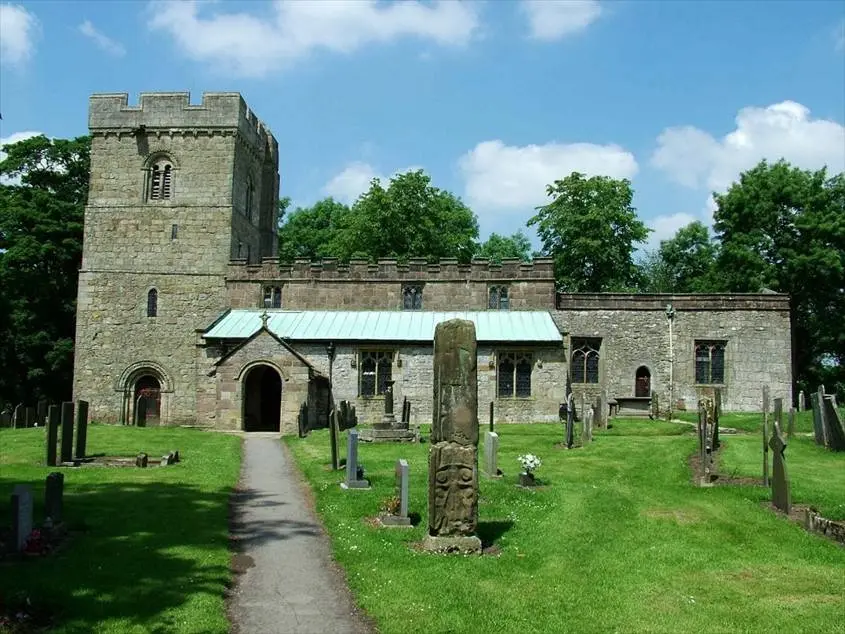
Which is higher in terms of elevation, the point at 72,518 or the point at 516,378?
the point at 516,378

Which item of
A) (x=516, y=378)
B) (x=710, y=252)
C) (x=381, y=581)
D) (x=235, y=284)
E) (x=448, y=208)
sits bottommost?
(x=381, y=581)

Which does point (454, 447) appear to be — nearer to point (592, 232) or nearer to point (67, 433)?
point (67, 433)

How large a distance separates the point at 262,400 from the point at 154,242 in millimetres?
8362

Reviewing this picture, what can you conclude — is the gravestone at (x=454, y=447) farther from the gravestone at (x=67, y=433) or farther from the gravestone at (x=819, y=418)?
the gravestone at (x=819, y=418)

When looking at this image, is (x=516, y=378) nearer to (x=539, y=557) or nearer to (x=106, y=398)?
(x=106, y=398)

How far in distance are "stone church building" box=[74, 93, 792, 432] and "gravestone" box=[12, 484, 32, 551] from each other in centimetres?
1801

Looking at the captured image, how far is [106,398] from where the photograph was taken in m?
31.5

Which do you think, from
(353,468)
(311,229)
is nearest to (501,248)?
(311,229)

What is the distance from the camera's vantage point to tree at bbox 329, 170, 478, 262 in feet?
144

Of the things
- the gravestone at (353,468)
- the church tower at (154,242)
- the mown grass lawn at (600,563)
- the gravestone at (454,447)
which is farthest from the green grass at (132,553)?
the church tower at (154,242)

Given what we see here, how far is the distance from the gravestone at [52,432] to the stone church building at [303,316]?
418 inches

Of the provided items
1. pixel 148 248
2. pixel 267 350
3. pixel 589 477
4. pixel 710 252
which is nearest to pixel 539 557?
pixel 589 477

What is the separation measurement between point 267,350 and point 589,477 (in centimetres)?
1430

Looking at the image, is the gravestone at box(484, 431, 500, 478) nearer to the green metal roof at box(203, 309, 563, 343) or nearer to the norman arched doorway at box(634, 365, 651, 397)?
the green metal roof at box(203, 309, 563, 343)
